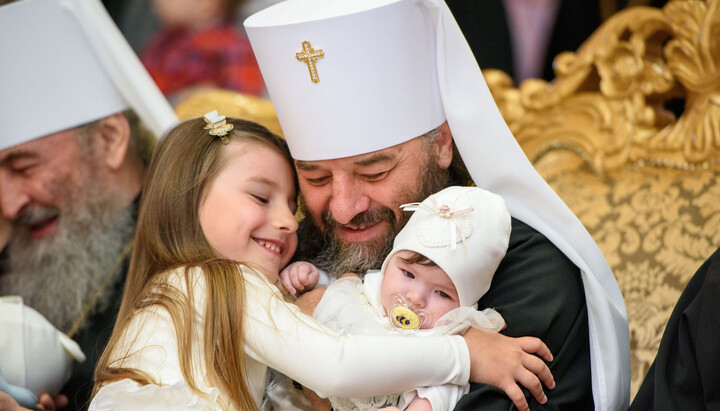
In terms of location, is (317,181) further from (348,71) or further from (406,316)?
(406,316)

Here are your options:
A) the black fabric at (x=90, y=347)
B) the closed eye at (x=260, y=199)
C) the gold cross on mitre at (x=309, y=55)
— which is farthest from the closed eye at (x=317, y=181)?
the black fabric at (x=90, y=347)

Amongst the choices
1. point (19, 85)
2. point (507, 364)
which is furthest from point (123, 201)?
point (507, 364)

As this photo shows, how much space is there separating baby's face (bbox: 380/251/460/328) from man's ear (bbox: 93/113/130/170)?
212cm

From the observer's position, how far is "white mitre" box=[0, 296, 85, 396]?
10.5 feet

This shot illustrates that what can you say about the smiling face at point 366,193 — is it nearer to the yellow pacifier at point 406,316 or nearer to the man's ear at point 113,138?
the yellow pacifier at point 406,316

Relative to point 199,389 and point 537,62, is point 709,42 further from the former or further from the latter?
point 199,389

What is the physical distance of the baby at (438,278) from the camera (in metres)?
2.35

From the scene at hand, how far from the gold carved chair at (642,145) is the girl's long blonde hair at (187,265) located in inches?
58.7

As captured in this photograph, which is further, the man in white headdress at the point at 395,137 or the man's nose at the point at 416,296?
the man in white headdress at the point at 395,137

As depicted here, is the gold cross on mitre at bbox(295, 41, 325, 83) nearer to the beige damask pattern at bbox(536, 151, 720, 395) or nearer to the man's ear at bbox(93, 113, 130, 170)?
the beige damask pattern at bbox(536, 151, 720, 395)

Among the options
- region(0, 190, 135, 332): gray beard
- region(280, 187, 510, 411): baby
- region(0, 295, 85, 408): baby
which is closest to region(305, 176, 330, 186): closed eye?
region(280, 187, 510, 411): baby

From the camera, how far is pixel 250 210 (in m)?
2.62

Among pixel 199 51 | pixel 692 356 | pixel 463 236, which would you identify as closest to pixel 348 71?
pixel 463 236

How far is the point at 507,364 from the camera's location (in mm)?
2346
